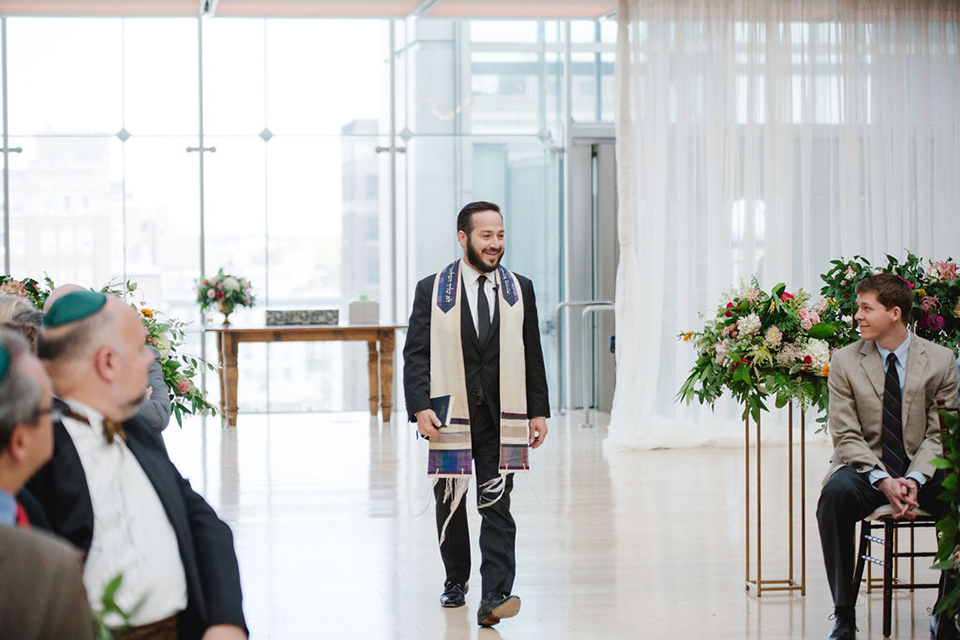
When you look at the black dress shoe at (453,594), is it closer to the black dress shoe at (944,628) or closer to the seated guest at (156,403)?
the seated guest at (156,403)

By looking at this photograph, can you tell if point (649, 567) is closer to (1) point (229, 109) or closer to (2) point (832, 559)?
(2) point (832, 559)

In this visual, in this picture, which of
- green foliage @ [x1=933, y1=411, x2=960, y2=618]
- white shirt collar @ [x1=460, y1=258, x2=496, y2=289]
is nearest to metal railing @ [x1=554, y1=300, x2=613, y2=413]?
white shirt collar @ [x1=460, y1=258, x2=496, y2=289]

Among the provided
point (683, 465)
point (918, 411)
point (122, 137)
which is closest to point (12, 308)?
point (918, 411)

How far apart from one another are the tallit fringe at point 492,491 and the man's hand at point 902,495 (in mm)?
1389

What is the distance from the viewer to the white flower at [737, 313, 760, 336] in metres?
4.80

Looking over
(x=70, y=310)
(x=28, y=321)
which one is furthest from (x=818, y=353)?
(x=70, y=310)

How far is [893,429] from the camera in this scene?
14.5 feet

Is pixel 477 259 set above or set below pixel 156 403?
above

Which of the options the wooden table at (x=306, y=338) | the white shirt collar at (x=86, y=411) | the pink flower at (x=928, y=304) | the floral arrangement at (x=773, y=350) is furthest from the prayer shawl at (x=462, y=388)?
the wooden table at (x=306, y=338)

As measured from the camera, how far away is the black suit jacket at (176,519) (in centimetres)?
214

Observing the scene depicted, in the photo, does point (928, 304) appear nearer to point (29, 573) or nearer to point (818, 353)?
point (818, 353)

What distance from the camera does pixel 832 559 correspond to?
169 inches

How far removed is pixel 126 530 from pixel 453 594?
2.77m

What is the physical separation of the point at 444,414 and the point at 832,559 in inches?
59.7
